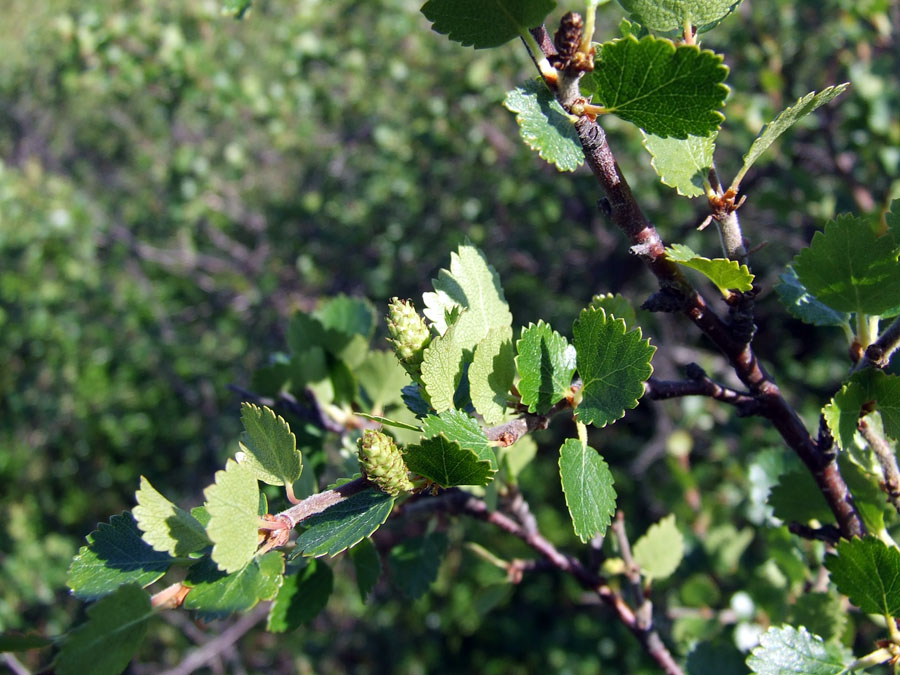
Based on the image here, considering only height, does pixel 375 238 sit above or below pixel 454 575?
above

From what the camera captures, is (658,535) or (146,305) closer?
(658,535)

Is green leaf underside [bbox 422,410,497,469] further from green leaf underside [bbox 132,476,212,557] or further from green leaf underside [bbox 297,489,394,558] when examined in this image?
green leaf underside [bbox 132,476,212,557]

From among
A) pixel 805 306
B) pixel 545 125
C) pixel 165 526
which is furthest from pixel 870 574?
pixel 165 526

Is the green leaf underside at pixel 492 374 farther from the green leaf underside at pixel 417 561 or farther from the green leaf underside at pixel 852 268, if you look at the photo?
the green leaf underside at pixel 417 561

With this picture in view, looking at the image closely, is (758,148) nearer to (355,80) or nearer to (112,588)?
(112,588)

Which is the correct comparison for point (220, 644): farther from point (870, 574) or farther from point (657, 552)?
point (870, 574)

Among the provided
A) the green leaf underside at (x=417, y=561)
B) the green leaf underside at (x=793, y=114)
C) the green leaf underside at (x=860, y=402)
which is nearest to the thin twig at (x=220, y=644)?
the green leaf underside at (x=417, y=561)

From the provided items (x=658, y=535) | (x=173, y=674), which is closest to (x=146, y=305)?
(x=173, y=674)
